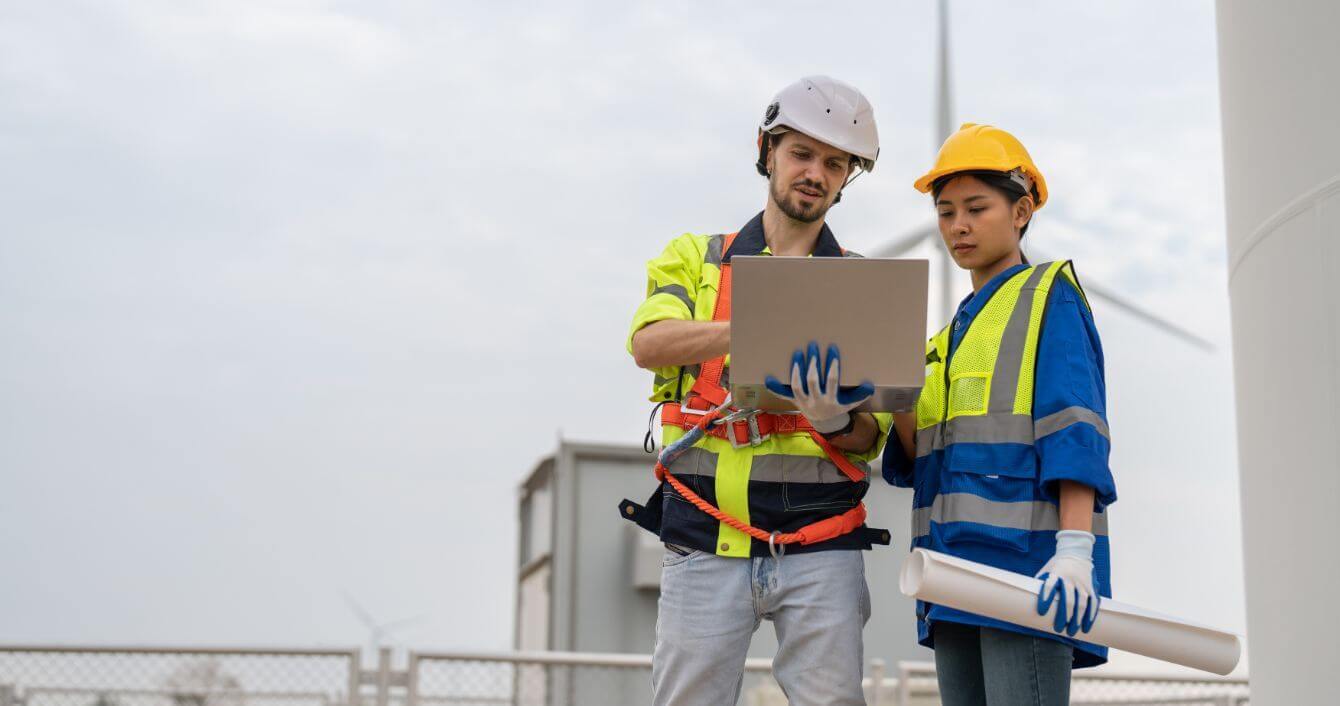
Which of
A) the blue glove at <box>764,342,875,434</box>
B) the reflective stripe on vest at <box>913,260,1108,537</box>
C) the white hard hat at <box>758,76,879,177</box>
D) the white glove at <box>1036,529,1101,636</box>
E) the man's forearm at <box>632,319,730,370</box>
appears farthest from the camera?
the white hard hat at <box>758,76,879,177</box>

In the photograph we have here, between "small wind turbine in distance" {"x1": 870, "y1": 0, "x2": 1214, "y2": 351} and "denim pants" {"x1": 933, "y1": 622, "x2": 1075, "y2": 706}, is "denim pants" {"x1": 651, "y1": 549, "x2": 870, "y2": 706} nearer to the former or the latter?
"denim pants" {"x1": 933, "y1": 622, "x2": 1075, "y2": 706}

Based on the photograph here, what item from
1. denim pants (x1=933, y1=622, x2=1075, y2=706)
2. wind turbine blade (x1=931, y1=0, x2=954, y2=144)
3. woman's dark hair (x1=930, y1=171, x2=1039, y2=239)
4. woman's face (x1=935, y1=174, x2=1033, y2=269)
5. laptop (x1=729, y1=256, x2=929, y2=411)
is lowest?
denim pants (x1=933, y1=622, x2=1075, y2=706)

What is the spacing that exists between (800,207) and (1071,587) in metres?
1.19

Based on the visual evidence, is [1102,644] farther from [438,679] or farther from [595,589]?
[595,589]

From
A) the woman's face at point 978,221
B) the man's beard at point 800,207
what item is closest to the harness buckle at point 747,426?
the man's beard at point 800,207

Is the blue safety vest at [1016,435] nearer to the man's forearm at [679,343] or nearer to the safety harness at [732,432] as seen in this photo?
the safety harness at [732,432]

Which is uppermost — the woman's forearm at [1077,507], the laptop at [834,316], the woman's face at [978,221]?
the woman's face at [978,221]

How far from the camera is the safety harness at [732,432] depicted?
3.58 metres

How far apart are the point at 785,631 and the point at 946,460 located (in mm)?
554

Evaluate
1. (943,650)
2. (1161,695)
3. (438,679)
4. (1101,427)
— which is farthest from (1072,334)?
(1161,695)

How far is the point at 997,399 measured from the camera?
11.4 feet

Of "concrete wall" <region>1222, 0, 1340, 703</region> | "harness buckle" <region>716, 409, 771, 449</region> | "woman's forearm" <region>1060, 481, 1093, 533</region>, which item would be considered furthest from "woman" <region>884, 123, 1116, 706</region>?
"concrete wall" <region>1222, 0, 1340, 703</region>

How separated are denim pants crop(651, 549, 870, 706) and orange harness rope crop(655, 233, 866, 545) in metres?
0.06

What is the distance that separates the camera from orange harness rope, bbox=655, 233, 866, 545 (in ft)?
11.7
